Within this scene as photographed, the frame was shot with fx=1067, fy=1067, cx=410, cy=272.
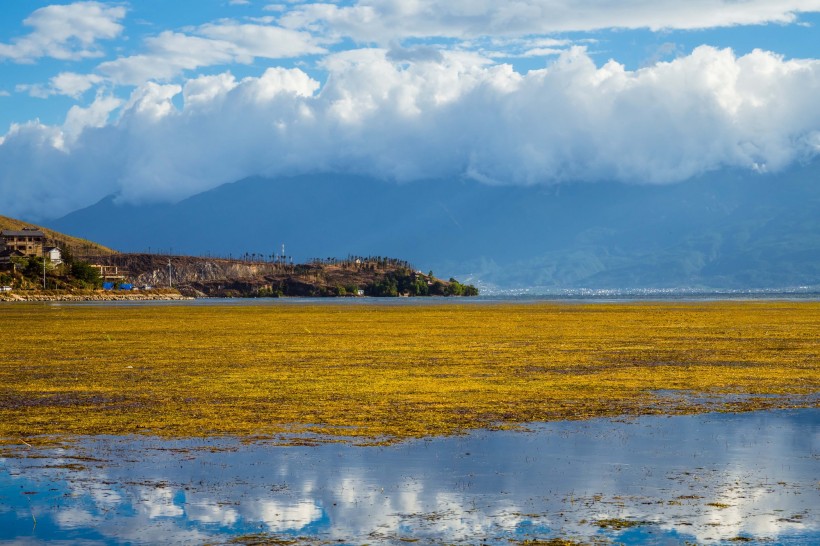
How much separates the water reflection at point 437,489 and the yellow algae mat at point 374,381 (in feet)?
9.30

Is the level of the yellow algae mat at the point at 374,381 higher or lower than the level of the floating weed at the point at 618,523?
higher

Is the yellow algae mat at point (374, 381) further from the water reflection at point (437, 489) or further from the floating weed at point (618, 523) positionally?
the floating weed at point (618, 523)

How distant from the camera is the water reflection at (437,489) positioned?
55.5ft

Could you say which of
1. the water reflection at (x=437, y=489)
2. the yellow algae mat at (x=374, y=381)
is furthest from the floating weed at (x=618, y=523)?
the yellow algae mat at (x=374, y=381)

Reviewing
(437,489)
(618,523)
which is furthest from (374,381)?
(618,523)

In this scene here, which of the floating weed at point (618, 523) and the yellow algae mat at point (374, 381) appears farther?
the yellow algae mat at point (374, 381)

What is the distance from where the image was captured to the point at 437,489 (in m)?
19.7

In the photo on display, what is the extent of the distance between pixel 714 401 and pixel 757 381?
654 centimetres

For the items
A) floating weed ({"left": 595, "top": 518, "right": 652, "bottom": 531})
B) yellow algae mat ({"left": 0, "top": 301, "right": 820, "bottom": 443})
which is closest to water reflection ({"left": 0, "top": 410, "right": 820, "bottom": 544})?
floating weed ({"left": 595, "top": 518, "right": 652, "bottom": 531})

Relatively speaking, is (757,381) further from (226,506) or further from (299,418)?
(226,506)

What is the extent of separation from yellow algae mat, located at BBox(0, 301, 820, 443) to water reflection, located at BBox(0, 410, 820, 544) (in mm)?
2835

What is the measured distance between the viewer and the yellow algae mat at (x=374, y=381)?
2836cm

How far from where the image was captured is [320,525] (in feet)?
56.6

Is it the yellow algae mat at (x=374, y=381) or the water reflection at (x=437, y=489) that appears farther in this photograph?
the yellow algae mat at (x=374, y=381)
